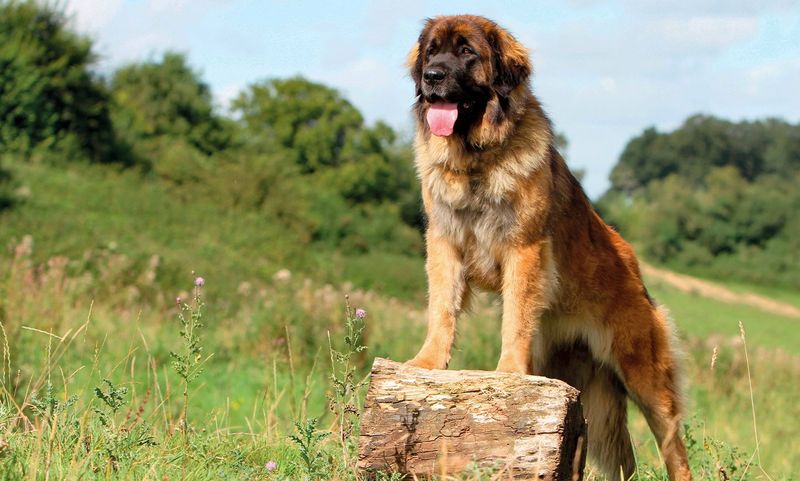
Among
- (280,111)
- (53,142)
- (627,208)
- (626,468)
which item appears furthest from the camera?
(627,208)

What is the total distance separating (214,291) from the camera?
18.2m

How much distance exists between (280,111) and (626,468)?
59350mm

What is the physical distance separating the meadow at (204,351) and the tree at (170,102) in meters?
13.3

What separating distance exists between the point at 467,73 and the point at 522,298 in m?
1.27

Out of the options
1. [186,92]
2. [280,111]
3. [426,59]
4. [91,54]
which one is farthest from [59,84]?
[280,111]

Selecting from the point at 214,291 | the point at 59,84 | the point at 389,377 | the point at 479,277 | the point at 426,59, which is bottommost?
the point at 214,291

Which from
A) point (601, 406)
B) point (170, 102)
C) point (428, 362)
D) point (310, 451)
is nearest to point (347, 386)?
point (310, 451)

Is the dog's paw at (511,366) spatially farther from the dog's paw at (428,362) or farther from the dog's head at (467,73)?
the dog's head at (467,73)

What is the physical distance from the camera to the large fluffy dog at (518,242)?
195 inches

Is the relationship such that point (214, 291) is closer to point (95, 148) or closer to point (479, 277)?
point (479, 277)

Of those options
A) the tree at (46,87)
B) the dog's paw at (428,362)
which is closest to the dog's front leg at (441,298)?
the dog's paw at (428,362)

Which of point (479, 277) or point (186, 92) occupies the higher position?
point (186, 92)

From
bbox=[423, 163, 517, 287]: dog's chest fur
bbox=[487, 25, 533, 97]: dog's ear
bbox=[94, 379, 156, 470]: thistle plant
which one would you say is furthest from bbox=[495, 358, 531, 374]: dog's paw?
bbox=[94, 379, 156, 470]: thistle plant

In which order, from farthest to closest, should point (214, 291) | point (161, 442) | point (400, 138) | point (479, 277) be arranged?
1. point (400, 138)
2. point (214, 291)
3. point (479, 277)
4. point (161, 442)
